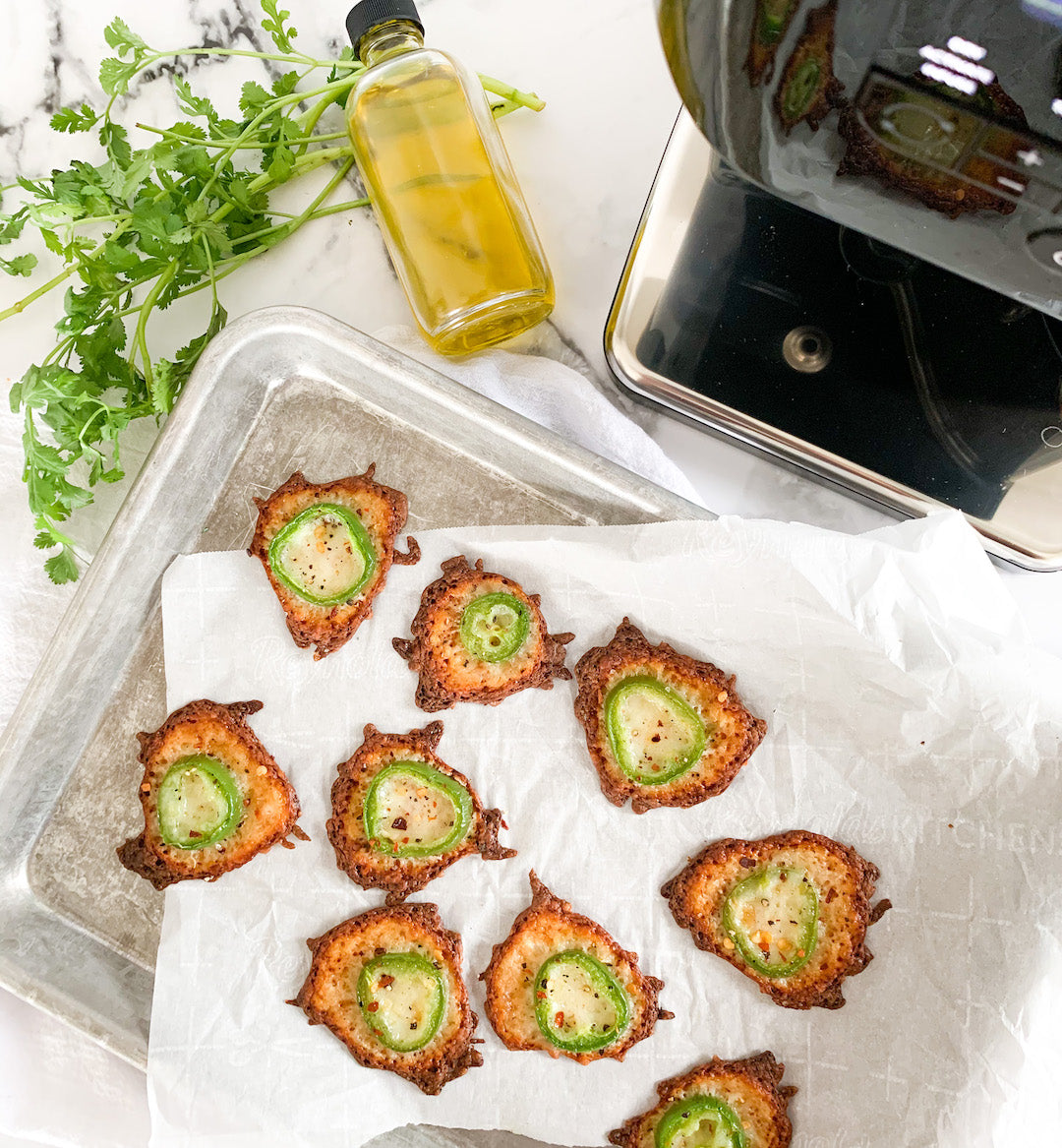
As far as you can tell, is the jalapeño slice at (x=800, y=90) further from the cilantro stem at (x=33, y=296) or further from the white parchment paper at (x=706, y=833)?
the cilantro stem at (x=33, y=296)

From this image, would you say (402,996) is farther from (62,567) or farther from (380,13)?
(380,13)

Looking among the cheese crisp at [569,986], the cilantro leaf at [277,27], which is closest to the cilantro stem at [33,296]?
the cilantro leaf at [277,27]

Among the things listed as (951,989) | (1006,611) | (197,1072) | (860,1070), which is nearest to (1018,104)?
(1006,611)

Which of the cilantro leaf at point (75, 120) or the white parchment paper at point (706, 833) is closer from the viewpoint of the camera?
the white parchment paper at point (706, 833)

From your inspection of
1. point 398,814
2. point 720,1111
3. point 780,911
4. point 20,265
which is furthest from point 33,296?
point 720,1111

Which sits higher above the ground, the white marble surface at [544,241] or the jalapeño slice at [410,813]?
the white marble surface at [544,241]

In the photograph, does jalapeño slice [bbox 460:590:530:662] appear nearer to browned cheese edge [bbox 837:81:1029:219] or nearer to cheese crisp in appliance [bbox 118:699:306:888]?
cheese crisp in appliance [bbox 118:699:306:888]
